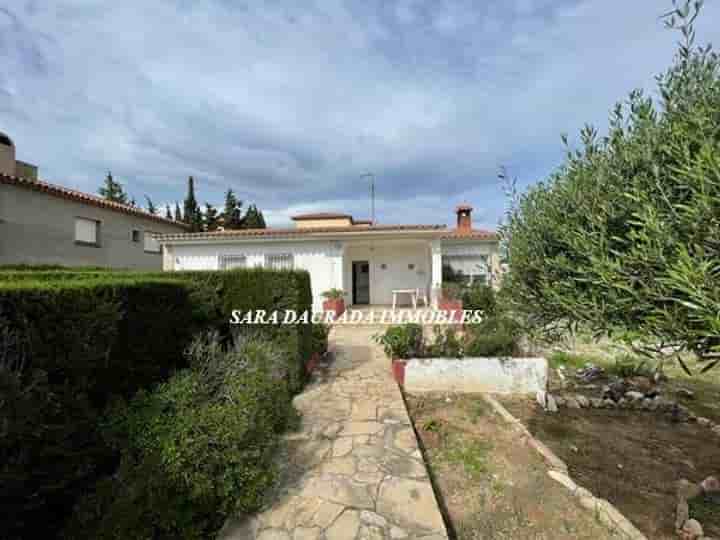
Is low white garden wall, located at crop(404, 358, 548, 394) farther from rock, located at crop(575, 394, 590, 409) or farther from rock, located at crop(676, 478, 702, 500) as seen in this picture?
rock, located at crop(676, 478, 702, 500)

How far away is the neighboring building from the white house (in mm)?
4646

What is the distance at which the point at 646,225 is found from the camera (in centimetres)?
205

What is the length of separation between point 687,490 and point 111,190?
2020 inches

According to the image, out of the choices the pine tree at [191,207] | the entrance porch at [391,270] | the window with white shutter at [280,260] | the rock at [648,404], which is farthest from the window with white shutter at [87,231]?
the rock at [648,404]

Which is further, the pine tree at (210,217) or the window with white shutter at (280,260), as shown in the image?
the pine tree at (210,217)

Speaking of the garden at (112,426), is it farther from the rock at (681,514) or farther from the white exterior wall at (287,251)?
the white exterior wall at (287,251)

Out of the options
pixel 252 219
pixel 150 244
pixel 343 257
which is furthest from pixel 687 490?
pixel 252 219

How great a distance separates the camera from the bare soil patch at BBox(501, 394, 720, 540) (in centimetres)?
329

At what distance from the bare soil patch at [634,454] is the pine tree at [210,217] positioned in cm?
3725

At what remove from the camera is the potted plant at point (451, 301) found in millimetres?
10938

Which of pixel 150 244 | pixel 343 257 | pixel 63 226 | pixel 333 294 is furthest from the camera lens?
pixel 150 244

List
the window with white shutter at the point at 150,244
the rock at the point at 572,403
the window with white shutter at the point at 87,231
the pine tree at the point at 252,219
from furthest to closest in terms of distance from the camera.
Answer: the pine tree at the point at 252,219
the window with white shutter at the point at 150,244
the window with white shutter at the point at 87,231
the rock at the point at 572,403

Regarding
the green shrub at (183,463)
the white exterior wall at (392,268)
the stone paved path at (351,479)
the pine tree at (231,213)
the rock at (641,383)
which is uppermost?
the pine tree at (231,213)

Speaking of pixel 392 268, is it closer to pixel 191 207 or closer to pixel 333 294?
pixel 333 294
